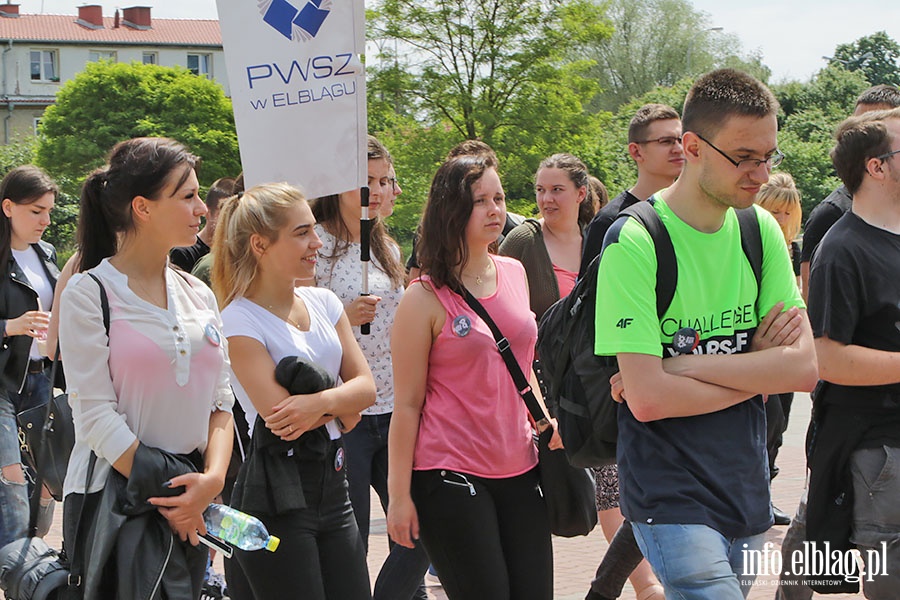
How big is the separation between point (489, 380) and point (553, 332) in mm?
611

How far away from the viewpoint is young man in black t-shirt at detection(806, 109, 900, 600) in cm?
417

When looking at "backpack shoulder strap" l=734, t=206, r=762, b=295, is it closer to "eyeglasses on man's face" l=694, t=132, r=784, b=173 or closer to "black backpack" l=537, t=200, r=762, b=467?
"black backpack" l=537, t=200, r=762, b=467

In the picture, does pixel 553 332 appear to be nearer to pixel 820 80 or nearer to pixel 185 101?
pixel 820 80

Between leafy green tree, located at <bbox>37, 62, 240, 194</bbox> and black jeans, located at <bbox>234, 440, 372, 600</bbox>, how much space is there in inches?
2206

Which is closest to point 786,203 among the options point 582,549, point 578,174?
point 578,174

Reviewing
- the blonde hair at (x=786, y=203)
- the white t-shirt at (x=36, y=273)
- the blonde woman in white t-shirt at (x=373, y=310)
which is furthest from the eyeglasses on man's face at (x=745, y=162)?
the white t-shirt at (x=36, y=273)

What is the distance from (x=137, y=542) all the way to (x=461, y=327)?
137 cm

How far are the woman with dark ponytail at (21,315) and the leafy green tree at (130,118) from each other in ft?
173

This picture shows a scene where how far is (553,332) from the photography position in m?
3.79

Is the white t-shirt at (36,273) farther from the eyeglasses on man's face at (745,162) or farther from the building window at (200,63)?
the building window at (200,63)

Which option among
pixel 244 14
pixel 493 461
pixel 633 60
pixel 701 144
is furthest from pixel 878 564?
pixel 633 60

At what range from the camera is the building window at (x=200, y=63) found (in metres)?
90.9

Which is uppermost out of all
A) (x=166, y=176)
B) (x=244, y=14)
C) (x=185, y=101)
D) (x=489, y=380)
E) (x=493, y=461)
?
(x=185, y=101)

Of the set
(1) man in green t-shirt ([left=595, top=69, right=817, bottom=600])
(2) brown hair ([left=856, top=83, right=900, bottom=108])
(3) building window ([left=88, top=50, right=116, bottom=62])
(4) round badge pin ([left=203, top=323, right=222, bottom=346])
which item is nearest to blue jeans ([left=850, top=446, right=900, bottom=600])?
(1) man in green t-shirt ([left=595, top=69, right=817, bottom=600])
